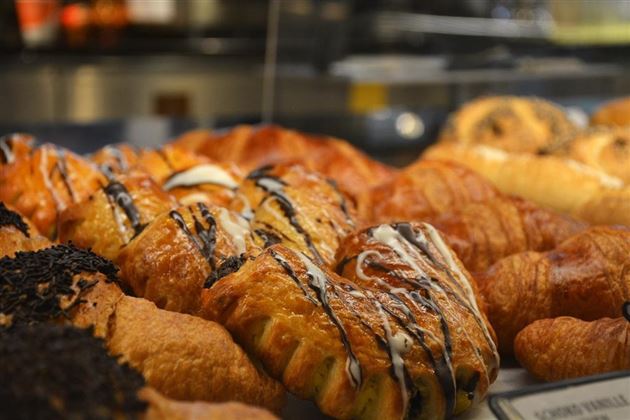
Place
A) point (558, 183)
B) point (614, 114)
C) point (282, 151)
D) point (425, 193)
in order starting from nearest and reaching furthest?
point (425, 193)
point (558, 183)
point (282, 151)
point (614, 114)

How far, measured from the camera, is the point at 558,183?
270 cm

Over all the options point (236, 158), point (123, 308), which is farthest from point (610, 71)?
point (123, 308)

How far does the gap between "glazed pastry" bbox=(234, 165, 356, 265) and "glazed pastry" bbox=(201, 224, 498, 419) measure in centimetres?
26

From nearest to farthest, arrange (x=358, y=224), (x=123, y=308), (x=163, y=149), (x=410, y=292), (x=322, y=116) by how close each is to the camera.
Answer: (x=123, y=308) < (x=410, y=292) < (x=358, y=224) < (x=163, y=149) < (x=322, y=116)

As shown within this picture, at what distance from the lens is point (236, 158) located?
302 cm

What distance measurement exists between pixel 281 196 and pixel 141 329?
2.15 feet

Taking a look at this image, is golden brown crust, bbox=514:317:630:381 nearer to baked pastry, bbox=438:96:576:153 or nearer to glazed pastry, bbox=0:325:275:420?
glazed pastry, bbox=0:325:275:420

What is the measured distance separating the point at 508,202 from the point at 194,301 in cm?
96

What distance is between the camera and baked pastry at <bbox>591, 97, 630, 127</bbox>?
4055 mm

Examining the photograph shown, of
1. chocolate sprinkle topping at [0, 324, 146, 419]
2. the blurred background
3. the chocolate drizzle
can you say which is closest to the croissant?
the blurred background

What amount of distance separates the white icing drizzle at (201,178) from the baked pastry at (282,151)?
522 millimetres

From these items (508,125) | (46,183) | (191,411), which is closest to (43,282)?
(191,411)

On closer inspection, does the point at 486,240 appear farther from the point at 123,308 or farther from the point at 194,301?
the point at 123,308

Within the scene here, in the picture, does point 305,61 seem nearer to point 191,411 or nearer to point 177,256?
point 177,256
